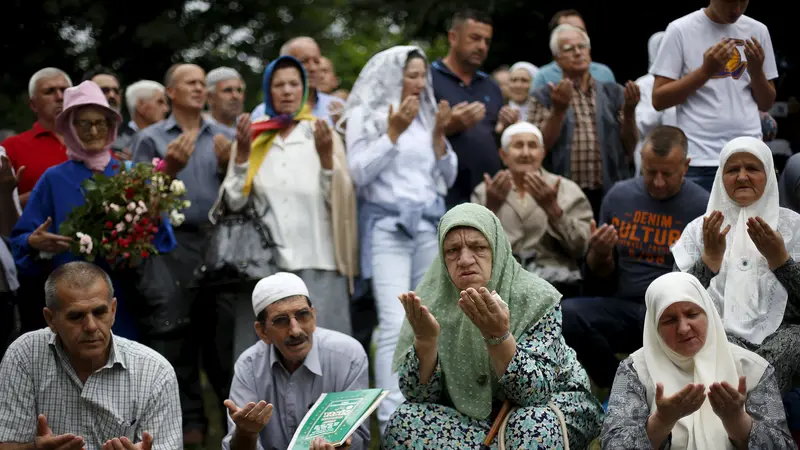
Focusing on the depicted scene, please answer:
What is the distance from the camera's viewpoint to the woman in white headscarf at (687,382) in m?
5.22

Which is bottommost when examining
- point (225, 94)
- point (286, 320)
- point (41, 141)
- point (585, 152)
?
point (286, 320)

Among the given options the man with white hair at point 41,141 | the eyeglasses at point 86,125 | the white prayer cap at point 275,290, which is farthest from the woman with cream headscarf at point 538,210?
the man with white hair at point 41,141

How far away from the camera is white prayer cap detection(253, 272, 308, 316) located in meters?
6.27

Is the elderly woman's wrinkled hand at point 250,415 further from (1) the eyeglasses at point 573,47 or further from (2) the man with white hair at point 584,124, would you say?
(1) the eyeglasses at point 573,47

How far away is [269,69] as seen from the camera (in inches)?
306

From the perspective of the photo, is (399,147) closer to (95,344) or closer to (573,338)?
(573,338)

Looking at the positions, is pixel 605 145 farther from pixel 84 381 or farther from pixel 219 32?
pixel 219 32

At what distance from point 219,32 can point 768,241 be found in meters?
9.07

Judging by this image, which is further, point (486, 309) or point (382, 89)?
point (382, 89)

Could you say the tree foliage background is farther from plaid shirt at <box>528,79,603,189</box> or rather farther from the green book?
the green book

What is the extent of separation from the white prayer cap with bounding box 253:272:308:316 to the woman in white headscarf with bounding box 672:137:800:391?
2.04 meters

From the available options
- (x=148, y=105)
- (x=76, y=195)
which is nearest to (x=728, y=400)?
(x=76, y=195)

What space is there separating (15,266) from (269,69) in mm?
2015

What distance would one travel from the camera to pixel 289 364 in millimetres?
6316
